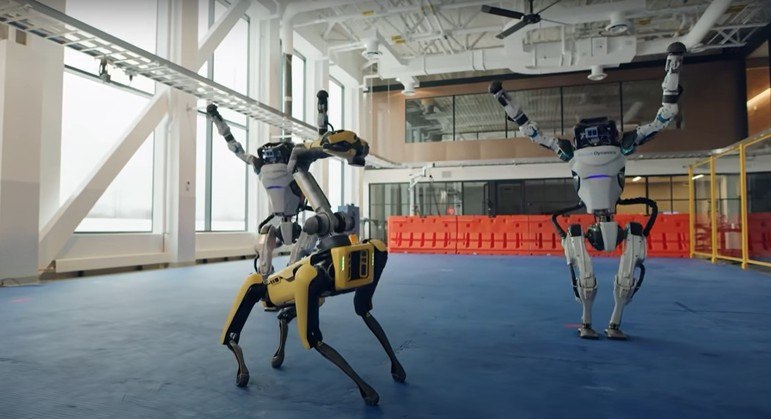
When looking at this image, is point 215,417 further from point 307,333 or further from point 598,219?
point 598,219

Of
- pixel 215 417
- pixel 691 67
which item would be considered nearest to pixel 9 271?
pixel 215 417

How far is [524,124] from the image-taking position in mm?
4383

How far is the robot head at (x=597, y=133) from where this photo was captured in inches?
168

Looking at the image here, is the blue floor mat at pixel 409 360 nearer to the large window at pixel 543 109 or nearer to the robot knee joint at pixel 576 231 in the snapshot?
the robot knee joint at pixel 576 231

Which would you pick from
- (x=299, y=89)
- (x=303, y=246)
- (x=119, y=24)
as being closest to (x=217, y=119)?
(x=303, y=246)

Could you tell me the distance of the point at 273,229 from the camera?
5.75 metres

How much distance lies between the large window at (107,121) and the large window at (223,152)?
176 cm

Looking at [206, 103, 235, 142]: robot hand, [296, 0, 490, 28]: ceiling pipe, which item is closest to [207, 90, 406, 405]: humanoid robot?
[206, 103, 235, 142]: robot hand

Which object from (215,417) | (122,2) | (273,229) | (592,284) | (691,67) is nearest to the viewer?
(215,417)

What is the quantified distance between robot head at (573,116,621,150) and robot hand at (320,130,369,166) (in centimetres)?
249

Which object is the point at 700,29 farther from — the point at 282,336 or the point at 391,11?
the point at 282,336

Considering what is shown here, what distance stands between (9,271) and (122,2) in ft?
20.6

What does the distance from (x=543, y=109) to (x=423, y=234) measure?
373 inches

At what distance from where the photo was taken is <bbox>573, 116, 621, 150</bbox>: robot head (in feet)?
14.0
